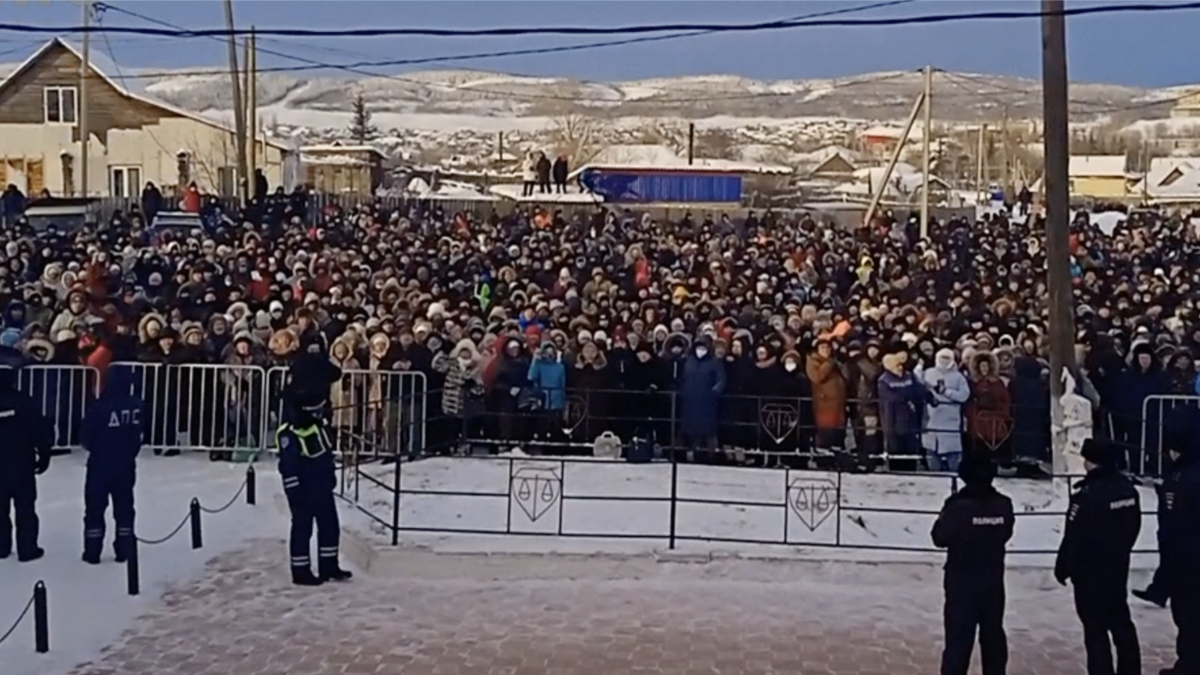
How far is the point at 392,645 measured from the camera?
956cm

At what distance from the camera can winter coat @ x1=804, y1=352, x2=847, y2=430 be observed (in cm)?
1457

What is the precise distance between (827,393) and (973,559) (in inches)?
251

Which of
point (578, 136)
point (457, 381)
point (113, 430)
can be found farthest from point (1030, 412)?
point (578, 136)

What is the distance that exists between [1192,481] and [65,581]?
7.41 meters

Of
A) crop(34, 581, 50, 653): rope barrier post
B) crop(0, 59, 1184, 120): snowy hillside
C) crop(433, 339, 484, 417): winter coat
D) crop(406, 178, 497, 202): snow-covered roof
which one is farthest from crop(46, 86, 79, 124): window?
crop(0, 59, 1184, 120): snowy hillside

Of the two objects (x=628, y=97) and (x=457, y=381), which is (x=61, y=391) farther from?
(x=628, y=97)

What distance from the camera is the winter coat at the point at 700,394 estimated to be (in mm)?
14641

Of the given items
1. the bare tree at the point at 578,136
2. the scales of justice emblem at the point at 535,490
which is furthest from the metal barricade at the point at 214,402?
the bare tree at the point at 578,136

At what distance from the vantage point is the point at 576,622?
33.3 ft

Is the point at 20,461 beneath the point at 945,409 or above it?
beneath

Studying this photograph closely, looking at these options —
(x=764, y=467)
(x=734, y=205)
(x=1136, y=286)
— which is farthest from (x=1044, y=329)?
(x=734, y=205)

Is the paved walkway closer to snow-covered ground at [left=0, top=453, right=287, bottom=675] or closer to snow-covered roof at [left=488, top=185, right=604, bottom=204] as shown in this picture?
snow-covered ground at [left=0, top=453, right=287, bottom=675]

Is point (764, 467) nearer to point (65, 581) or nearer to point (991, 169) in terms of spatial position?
point (65, 581)

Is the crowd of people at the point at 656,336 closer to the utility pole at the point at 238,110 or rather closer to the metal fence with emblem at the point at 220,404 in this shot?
the metal fence with emblem at the point at 220,404
